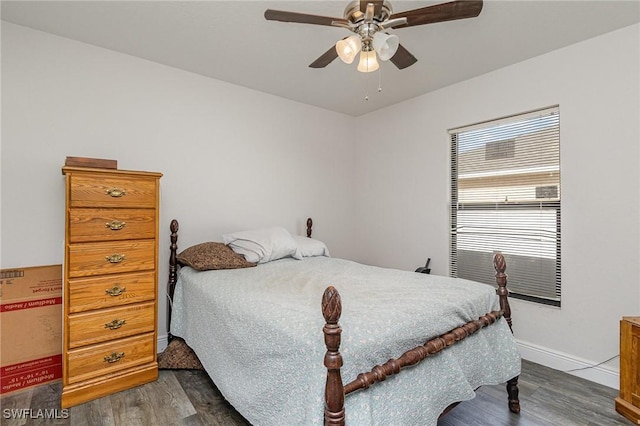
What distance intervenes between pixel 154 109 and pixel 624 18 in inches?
144

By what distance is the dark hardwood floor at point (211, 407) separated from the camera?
1858mm

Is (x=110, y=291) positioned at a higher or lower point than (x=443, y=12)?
lower

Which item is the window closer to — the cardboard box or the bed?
the bed

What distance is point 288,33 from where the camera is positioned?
90.3 inches

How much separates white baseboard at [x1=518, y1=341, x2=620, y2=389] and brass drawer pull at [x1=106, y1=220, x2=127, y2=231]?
3.37m

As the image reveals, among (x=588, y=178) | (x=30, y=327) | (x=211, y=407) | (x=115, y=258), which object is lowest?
(x=211, y=407)

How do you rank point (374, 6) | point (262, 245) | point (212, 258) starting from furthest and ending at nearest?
point (262, 245) < point (212, 258) < point (374, 6)

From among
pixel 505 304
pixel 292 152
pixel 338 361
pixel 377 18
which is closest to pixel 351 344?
pixel 338 361

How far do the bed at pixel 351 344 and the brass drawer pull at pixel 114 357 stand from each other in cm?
44

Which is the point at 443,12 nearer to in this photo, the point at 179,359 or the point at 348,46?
the point at 348,46

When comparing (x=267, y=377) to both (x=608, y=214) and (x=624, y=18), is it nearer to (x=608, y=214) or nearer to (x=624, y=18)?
(x=608, y=214)

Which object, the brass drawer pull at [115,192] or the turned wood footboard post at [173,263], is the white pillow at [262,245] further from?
the brass drawer pull at [115,192]

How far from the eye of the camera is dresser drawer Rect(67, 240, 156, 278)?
1994mm

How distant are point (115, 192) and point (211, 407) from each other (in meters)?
1.55
